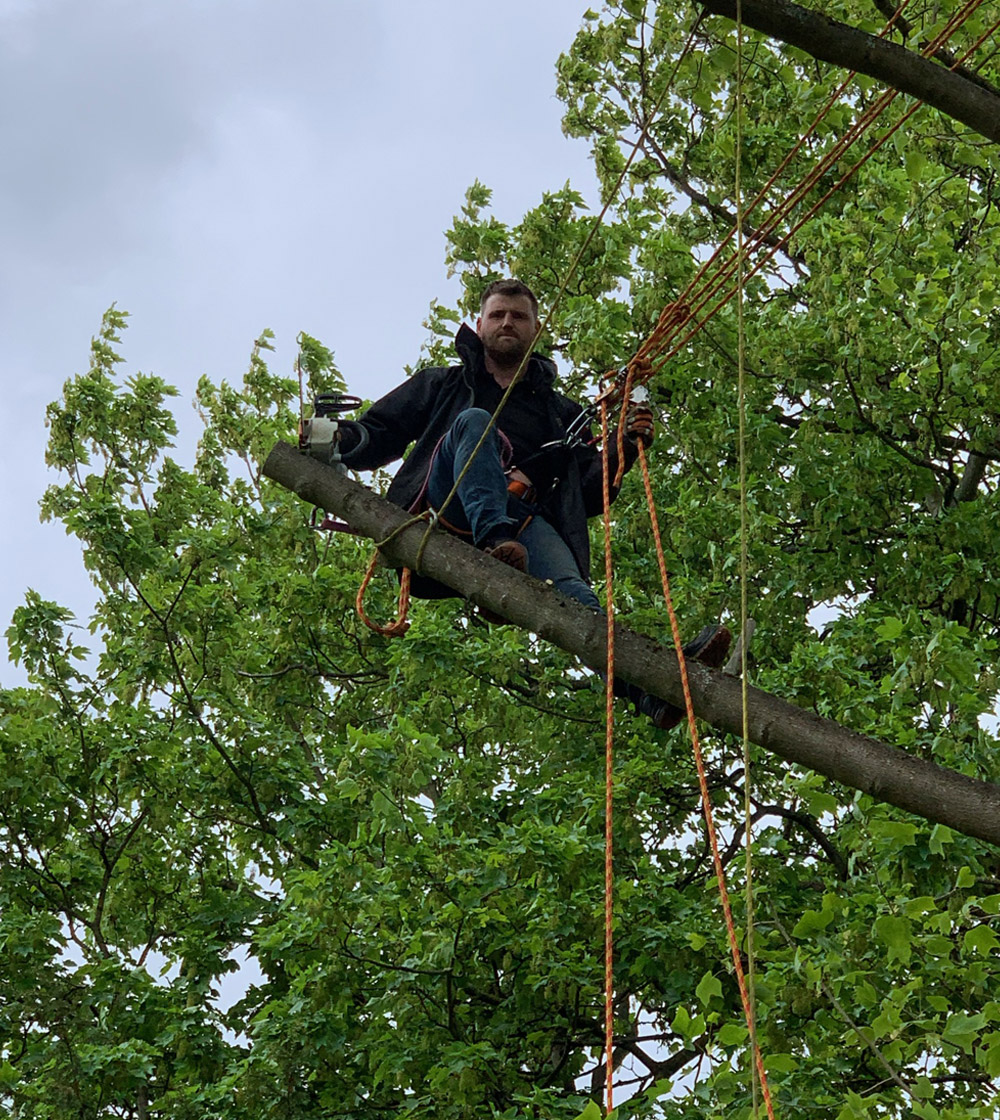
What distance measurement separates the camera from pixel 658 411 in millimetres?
9203


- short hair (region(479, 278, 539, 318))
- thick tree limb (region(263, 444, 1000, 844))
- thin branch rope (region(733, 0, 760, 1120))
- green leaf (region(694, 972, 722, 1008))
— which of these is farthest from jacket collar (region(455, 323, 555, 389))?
green leaf (region(694, 972, 722, 1008))

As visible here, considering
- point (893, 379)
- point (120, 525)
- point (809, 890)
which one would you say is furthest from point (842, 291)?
point (120, 525)

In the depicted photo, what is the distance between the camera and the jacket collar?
17.0ft

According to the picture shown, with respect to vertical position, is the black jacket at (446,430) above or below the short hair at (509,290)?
below

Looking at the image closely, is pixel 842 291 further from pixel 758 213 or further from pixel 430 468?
pixel 430 468

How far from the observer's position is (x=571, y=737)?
8.59 metres

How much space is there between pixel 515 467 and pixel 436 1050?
2.88 meters

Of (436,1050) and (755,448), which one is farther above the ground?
(755,448)

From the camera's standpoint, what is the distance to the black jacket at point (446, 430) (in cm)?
501

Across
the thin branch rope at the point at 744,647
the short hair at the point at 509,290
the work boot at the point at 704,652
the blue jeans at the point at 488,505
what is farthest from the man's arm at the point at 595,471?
the thin branch rope at the point at 744,647

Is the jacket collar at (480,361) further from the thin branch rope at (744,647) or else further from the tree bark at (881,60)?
the tree bark at (881,60)

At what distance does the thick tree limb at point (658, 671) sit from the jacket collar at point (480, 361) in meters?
0.81

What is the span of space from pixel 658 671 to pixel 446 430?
1.78 m

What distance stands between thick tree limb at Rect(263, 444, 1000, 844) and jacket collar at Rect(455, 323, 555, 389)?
81 centimetres
